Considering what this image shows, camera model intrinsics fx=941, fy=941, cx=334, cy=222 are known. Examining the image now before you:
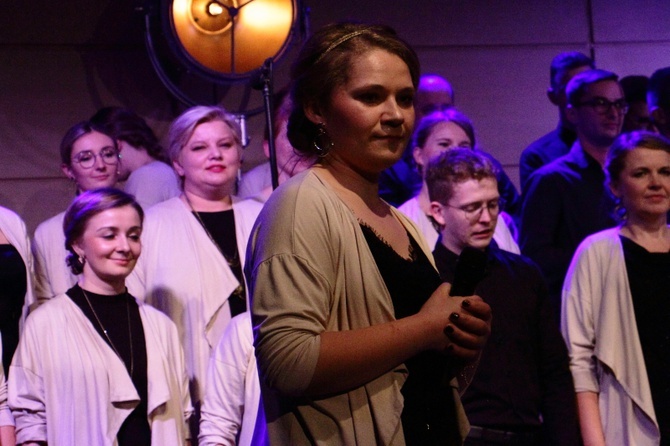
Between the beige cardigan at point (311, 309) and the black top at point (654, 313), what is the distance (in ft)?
6.04

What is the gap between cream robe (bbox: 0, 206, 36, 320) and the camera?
11.1ft

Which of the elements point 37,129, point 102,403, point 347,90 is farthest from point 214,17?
point 347,90

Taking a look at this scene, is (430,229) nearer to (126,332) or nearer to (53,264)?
(126,332)

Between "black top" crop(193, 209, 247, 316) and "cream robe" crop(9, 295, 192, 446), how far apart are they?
1.27 ft

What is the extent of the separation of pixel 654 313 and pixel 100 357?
1821 millimetres

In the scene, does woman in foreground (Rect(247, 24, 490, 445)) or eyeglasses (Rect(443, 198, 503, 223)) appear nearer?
woman in foreground (Rect(247, 24, 490, 445))

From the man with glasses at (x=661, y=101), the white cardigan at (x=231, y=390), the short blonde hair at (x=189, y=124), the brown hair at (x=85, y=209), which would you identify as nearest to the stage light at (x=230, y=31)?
the short blonde hair at (x=189, y=124)

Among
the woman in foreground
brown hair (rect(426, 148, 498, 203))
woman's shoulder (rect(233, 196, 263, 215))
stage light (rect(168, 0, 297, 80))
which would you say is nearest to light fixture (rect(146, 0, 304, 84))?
stage light (rect(168, 0, 297, 80))

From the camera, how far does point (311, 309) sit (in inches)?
53.9

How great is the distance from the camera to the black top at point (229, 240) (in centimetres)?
342

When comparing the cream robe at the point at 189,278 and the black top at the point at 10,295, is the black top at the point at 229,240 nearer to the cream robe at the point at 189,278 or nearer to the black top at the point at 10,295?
the cream robe at the point at 189,278

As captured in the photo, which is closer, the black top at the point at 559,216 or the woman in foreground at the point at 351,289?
the woman in foreground at the point at 351,289

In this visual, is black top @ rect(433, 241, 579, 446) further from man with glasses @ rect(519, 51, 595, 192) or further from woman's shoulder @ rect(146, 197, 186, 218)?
man with glasses @ rect(519, 51, 595, 192)

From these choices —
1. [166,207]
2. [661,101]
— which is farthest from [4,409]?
[661,101]
